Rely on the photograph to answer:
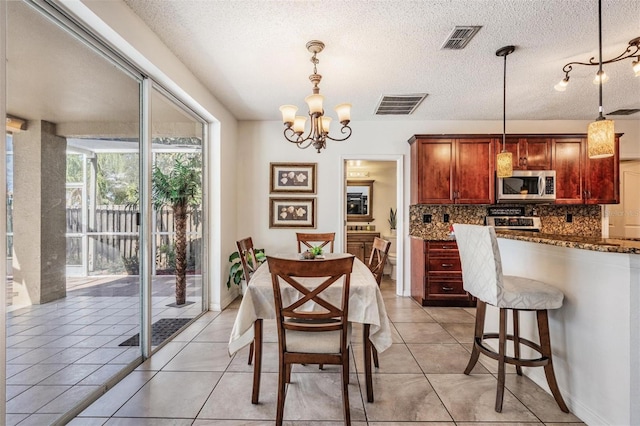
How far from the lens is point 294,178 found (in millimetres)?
4586

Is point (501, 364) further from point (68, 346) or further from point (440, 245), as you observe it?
point (68, 346)

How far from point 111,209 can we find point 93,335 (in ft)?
2.83

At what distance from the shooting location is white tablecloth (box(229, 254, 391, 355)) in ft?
6.20

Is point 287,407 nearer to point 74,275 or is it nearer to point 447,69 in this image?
point 74,275

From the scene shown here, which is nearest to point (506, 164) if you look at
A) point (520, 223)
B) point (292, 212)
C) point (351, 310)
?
point (520, 223)

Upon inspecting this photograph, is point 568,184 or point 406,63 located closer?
point 406,63

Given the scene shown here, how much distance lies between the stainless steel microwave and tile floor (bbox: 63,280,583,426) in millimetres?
2234

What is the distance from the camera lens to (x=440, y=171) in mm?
4141

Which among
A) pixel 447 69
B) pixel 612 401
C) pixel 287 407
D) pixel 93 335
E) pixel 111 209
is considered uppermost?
pixel 447 69

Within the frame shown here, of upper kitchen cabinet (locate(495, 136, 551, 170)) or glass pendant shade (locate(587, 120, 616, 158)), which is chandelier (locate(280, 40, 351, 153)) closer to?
glass pendant shade (locate(587, 120, 616, 158))

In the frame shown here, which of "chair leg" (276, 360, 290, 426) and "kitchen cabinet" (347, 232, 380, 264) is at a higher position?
"kitchen cabinet" (347, 232, 380, 264)

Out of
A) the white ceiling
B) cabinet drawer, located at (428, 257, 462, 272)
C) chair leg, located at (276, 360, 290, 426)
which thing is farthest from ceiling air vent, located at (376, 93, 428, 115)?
chair leg, located at (276, 360, 290, 426)

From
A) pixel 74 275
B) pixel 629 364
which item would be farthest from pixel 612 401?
pixel 74 275

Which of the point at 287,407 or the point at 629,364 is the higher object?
the point at 629,364
